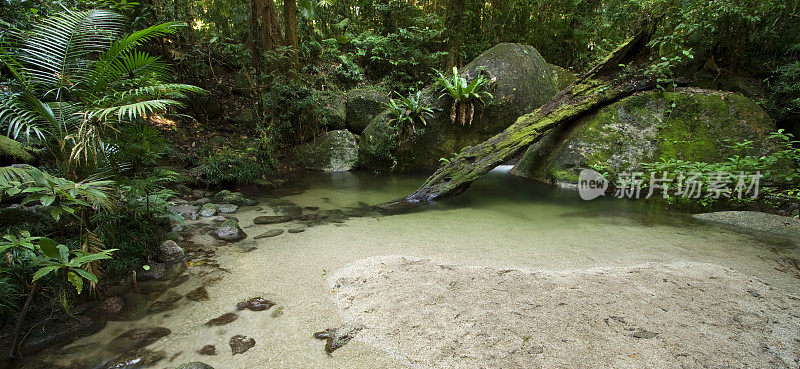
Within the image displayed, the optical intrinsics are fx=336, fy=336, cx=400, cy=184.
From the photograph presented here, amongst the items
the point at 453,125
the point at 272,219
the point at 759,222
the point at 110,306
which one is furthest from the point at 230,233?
the point at 759,222

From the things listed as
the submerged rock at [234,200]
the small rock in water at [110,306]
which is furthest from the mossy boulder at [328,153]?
the small rock in water at [110,306]

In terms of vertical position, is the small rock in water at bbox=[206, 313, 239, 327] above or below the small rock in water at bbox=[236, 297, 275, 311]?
below

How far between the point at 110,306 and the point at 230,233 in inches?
58.5

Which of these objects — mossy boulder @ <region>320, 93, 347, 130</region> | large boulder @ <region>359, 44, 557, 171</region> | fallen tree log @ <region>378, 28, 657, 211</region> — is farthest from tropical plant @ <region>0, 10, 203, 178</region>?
mossy boulder @ <region>320, 93, 347, 130</region>

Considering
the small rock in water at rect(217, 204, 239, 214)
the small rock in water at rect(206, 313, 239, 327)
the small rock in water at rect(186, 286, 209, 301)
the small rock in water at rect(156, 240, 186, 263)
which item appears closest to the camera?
the small rock in water at rect(206, 313, 239, 327)

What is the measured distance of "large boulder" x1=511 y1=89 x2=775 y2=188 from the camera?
5387 millimetres

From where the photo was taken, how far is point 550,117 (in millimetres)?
6082

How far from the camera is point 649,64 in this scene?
20.5ft

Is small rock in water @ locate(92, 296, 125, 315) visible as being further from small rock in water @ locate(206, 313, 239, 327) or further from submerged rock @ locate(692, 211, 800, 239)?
submerged rock @ locate(692, 211, 800, 239)

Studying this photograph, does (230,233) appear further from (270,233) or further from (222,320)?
(222,320)

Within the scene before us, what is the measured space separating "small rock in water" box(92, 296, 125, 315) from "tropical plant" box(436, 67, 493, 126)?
6.73 meters

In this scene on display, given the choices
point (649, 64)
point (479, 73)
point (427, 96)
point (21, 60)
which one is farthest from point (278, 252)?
point (649, 64)

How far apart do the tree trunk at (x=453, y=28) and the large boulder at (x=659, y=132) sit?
5023 millimetres

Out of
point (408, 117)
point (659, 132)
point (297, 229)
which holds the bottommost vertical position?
point (297, 229)
